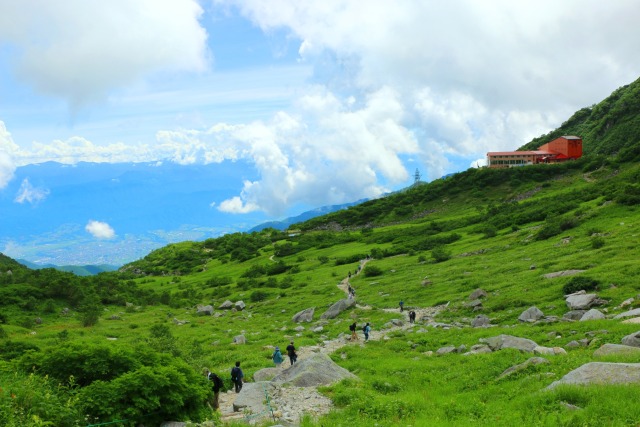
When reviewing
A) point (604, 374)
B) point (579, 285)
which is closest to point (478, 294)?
point (579, 285)

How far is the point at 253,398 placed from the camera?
19.4m

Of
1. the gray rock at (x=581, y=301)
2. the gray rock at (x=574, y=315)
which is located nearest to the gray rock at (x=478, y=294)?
the gray rock at (x=581, y=301)

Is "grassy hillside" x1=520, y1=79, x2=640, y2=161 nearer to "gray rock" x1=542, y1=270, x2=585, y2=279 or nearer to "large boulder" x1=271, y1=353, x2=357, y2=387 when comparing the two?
"gray rock" x1=542, y1=270, x2=585, y2=279

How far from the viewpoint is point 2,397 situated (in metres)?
13.2

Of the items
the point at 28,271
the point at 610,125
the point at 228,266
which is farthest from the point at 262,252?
the point at 610,125

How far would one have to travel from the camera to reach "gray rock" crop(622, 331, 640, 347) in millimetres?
19656

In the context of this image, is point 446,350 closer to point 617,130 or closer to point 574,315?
point 574,315

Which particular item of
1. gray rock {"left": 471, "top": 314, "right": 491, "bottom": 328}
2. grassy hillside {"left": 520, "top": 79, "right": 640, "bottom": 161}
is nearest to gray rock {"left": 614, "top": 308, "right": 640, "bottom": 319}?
gray rock {"left": 471, "top": 314, "right": 491, "bottom": 328}

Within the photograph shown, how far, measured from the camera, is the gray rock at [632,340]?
19656 mm

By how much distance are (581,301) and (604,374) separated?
1778 cm

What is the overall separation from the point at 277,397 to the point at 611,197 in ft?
219

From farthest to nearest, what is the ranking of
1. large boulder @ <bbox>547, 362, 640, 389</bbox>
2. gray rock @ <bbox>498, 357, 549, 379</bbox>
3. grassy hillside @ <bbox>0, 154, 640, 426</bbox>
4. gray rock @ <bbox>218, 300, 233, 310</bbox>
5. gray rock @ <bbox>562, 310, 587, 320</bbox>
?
1. gray rock @ <bbox>218, 300, 233, 310</bbox>
2. gray rock @ <bbox>562, 310, 587, 320</bbox>
3. gray rock @ <bbox>498, 357, 549, 379</bbox>
4. grassy hillside @ <bbox>0, 154, 640, 426</bbox>
5. large boulder @ <bbox>547, 362, 640, 389</bbox>

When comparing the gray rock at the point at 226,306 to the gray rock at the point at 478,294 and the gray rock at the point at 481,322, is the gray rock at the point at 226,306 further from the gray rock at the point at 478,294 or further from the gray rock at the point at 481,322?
the gray rock at the point at 481,322

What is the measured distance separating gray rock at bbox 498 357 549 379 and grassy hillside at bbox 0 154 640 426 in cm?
41
